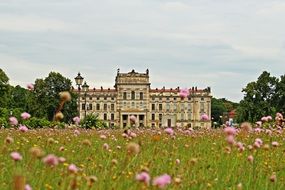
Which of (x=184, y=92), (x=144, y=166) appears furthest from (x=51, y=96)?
(x=184, y=92)

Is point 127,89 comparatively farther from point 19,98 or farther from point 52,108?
Answer: point 52,108

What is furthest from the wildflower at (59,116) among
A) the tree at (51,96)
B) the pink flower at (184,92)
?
the tree at (51,96)

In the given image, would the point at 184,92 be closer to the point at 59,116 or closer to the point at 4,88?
the point at 59,116

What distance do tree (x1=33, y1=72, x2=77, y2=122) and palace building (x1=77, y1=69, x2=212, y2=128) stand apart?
4743 centimetres

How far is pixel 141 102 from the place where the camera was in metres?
131

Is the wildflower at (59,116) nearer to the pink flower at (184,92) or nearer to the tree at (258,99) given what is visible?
the pink flower at (184,92)

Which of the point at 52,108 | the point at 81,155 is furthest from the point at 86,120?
the point at 52,108

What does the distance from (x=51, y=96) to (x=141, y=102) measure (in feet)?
174

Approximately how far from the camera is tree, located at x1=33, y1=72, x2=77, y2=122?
77.1 metres

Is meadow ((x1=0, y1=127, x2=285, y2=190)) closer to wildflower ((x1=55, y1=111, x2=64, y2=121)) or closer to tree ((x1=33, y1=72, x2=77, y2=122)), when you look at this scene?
wildflower ((x1=55, y1=111, x2=64, y2=121))

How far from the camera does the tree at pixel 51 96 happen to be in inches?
3034

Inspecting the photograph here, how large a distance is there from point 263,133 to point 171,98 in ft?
420

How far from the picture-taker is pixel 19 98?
9081 cm

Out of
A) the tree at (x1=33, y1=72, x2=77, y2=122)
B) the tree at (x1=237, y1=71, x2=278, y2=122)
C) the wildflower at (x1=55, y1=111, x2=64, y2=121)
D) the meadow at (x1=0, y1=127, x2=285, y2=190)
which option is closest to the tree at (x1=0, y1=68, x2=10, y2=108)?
the tree at (x1=33, y1=72, x2=77, y2=122)
